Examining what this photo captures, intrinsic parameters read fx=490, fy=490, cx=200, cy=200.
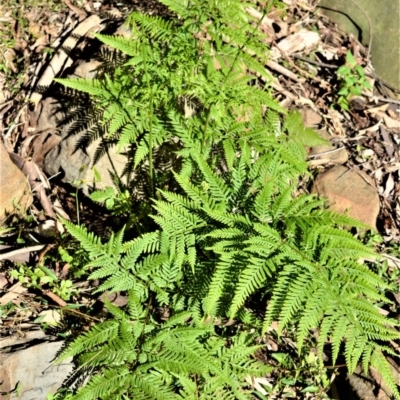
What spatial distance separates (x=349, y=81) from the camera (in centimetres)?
482

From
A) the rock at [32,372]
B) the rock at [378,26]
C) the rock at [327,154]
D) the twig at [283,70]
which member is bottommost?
the rock at [32,372]

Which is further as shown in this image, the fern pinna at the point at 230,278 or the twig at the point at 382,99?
the twig at the point at 382,99

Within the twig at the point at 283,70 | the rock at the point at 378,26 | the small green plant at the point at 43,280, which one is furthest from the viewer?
the rock at the point at 378,26

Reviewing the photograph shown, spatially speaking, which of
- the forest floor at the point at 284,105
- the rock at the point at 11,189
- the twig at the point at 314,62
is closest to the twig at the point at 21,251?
the forest floor at the point at 284,105

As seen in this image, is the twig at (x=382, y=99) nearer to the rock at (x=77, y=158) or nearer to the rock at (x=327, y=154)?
the rock at (x=327, y=154)

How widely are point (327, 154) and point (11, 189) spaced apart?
275cm

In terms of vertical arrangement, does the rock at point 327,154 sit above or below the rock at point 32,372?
above

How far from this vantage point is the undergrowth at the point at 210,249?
100 inches

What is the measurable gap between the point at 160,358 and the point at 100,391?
34 centimetres

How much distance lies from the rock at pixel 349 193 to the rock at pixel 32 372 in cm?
248

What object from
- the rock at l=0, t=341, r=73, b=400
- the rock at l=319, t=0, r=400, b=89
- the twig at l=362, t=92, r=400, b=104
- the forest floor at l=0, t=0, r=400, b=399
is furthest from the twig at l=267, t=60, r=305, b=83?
the rock at l=0, t=341, r=73, b=400

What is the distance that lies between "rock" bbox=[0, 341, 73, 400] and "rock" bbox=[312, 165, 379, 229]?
248cm

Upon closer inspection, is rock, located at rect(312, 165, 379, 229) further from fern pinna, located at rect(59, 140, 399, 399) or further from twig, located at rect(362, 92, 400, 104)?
fern pinna, located at rect(59, 140, 399, 399)

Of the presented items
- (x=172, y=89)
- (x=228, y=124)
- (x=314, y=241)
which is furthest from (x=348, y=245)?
(x=172, y=89)
